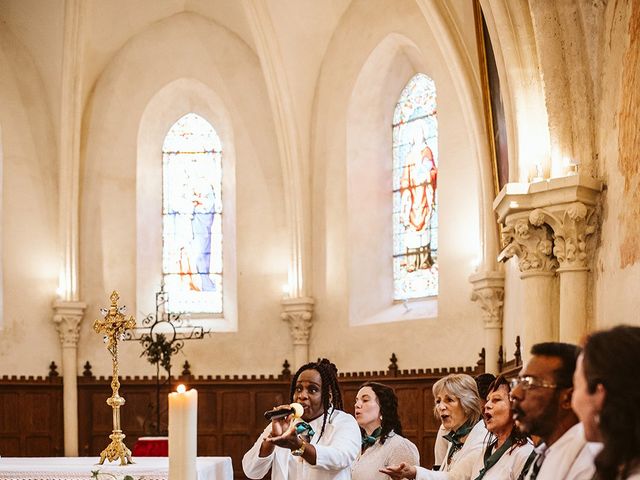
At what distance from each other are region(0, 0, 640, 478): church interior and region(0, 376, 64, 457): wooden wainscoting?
30 millimetres

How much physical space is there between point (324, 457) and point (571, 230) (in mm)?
3566

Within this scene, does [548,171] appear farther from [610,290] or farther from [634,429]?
[634,429]

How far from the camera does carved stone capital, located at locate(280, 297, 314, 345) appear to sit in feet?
47.6

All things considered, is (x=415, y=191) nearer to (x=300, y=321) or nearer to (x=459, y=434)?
(x=300, y=321)

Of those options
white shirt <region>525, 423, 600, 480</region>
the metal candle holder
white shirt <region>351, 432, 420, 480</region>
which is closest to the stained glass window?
the metal candle holder

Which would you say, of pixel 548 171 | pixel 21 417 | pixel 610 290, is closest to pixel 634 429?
pixel 610 290

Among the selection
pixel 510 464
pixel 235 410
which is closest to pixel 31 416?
pixel 235 410

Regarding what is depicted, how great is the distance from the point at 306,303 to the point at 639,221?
321 inches

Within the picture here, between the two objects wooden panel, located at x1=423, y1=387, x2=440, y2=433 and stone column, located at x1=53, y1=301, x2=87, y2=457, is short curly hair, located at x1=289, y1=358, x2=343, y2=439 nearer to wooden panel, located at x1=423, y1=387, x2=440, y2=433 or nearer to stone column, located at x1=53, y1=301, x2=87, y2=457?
wooden panel, located at x1=423, y1=387, x2=440, y2=433

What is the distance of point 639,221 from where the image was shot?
22.0ft

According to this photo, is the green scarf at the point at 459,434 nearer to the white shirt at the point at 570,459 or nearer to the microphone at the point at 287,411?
the microphone at the point at 287,411

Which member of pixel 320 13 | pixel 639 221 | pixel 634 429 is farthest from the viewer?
pixel 320 13

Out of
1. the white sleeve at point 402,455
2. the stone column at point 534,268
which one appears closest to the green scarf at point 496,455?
the white sleeve at point 402,455

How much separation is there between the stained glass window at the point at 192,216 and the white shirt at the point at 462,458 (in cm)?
1039
